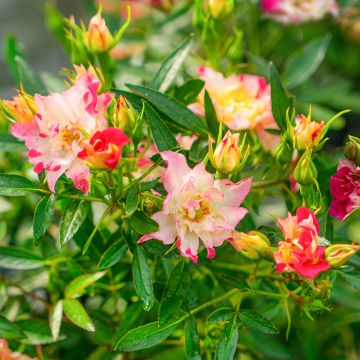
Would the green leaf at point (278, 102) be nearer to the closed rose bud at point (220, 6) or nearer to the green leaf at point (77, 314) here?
the closed rose bud at point (220, 6)

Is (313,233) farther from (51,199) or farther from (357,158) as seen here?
(51,199)

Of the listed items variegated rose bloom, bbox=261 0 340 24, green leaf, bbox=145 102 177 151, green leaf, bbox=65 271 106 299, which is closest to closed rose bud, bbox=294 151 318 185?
green leaf, bbox=145 102 177 151

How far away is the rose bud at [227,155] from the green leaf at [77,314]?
0.72ft

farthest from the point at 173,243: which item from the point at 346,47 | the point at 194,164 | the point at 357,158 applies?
the point at 346,47

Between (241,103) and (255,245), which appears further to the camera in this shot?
(241,103)

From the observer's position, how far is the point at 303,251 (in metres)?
0.56

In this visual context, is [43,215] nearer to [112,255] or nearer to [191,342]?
[112,255]

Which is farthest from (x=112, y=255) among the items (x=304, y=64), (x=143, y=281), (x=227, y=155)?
(x=304, y=64)

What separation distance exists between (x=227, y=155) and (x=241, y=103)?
0.57ft

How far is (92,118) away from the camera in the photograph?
0.59 m

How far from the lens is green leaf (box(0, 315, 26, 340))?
0.68 metres

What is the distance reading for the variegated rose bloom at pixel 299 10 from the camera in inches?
40.7

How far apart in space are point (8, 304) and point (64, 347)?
97mm

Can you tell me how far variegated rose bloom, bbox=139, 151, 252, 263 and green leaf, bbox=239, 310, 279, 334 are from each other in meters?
0.09
